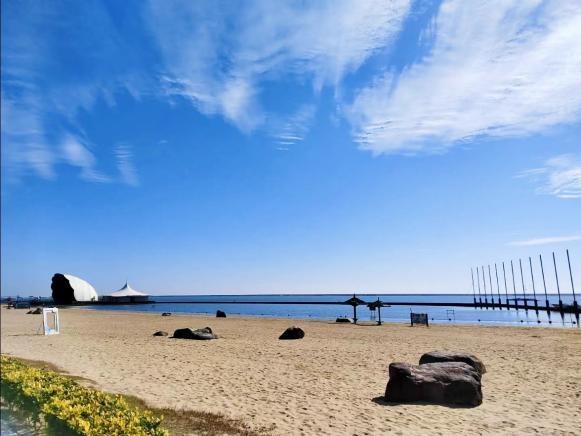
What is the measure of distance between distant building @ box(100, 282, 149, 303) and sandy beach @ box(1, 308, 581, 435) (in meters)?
84.4

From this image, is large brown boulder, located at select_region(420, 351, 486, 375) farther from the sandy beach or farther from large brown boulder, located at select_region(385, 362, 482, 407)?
large brown boulder, located at select_region(385, 362, 482, 407)

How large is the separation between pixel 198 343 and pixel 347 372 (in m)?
10.1

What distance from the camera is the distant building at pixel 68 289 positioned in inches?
2586

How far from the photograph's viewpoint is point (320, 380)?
12.2 m

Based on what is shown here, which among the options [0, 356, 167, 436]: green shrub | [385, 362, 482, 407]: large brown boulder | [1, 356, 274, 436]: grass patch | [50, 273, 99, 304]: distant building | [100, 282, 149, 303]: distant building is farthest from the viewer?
[100, 282, 149, 303]: distant building

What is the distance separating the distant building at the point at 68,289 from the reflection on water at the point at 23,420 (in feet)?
205

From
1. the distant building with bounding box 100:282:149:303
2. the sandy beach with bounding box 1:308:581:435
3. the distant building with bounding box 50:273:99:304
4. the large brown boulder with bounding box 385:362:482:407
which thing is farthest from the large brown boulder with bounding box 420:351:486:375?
the distant building with bounding box 100:282:149:303

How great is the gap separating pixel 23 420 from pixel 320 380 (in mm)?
7273

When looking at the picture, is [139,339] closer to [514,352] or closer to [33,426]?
[33,426]

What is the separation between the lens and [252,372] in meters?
13.4

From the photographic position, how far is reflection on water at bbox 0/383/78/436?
6.92 metres

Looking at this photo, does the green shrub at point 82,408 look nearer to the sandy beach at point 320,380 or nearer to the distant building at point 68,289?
the sandy beach at point 320,380

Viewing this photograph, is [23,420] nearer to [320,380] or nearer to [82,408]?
[82,408]

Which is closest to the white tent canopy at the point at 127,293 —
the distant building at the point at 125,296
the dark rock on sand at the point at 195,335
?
the distant building at the point at 125,296
